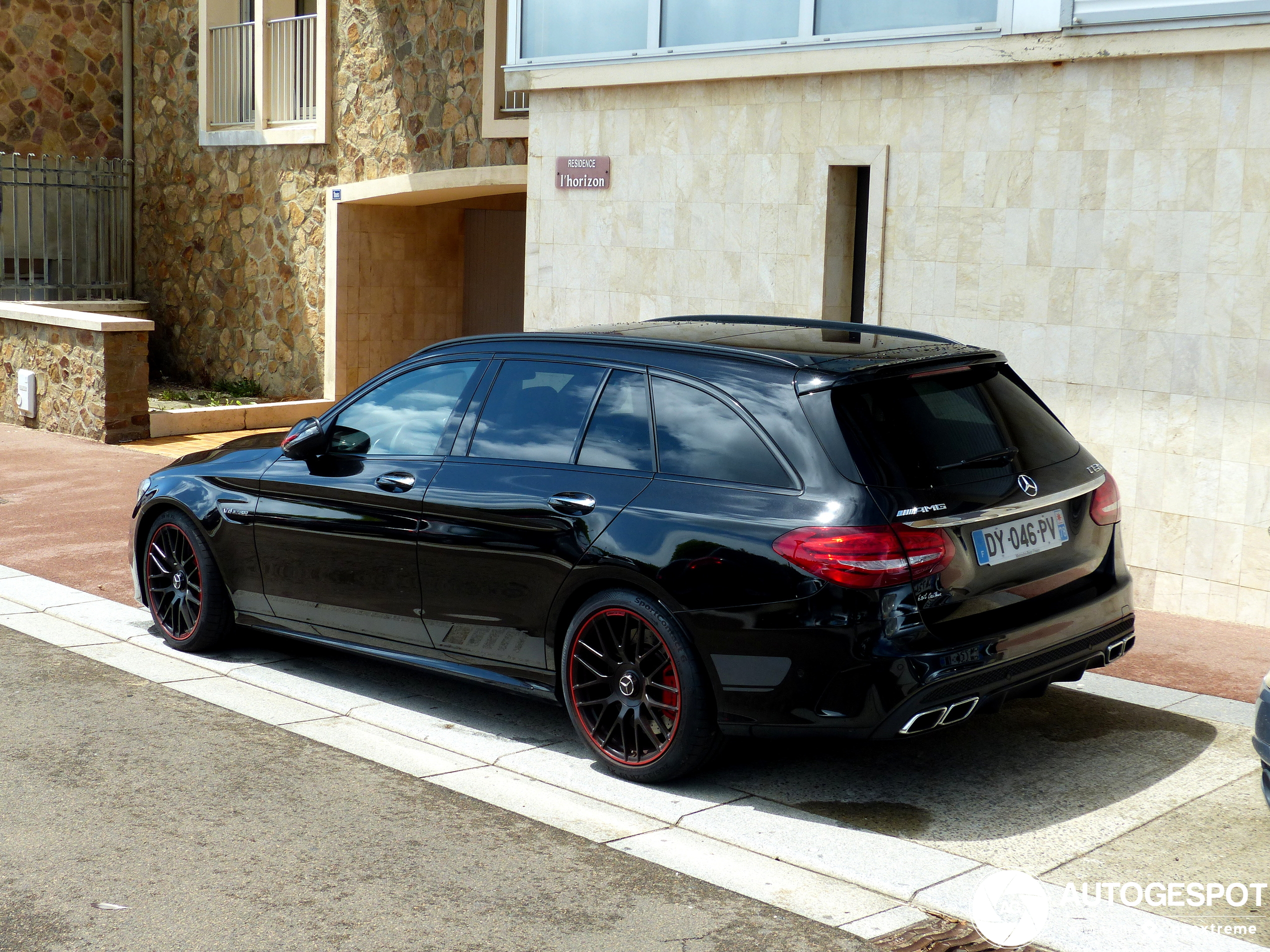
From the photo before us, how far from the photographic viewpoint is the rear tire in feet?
22.7

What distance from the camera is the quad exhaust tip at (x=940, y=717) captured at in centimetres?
469

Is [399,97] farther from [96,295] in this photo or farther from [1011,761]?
[1011,761]

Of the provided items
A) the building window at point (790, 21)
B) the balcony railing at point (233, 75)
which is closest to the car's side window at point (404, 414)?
the building window at point (790, 21)

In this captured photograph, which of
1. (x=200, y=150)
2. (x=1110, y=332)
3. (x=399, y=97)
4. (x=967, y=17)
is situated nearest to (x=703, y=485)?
(x=1110, y=332)

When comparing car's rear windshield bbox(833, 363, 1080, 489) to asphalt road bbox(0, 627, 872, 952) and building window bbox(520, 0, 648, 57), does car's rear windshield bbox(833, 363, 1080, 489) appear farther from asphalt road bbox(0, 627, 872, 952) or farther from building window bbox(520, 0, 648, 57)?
building window bbox(520, 0, 648, 57)

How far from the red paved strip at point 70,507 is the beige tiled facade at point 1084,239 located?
172 inches

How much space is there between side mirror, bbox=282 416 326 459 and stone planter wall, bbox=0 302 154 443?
8.59 meters

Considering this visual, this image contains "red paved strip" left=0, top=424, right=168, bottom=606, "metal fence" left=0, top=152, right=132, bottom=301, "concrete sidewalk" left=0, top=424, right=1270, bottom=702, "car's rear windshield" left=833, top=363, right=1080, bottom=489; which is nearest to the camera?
"car's rear windshield" left=833, top=363, right=1080, bottom=489

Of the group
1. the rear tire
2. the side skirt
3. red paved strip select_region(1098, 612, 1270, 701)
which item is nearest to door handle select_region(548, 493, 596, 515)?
the side skirt

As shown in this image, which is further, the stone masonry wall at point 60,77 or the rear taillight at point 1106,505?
the stone masonry wall at point 60,77

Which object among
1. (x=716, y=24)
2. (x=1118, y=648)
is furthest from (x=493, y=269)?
(x=1118, y=648)

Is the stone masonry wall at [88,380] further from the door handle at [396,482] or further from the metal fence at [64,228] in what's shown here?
the door handle at [396,482]

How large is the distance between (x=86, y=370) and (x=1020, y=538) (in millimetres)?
12028

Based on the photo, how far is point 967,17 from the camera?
337 inches
